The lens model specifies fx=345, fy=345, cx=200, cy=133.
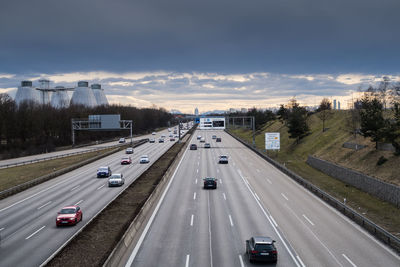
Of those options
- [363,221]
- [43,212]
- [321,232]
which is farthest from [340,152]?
[43,212]

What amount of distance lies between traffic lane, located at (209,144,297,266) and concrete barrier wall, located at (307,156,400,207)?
1154cm

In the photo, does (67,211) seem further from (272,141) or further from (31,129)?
(31,129)

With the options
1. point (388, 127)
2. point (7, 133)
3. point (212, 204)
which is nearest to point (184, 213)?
point (212, 204)

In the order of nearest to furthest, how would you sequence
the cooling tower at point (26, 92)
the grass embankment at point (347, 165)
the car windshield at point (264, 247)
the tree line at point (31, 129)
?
the car windshield at point (264, 247), the grass embankment at point (347, 165), the tree line at point (31, 129), the cooling tower at point (26, 92)

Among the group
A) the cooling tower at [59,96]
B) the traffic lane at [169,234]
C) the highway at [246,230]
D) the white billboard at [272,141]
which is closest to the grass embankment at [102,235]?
the highway at [246,230]

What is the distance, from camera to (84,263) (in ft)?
51.3

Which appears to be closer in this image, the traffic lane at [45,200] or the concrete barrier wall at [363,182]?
the traffic lane at [45,200]

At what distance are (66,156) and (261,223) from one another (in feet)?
196

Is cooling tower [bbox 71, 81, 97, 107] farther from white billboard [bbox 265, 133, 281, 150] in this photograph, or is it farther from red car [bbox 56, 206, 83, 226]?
red car [bbox 56, 206, 83, 226]

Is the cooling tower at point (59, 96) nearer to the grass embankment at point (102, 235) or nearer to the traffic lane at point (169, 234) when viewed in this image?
the grass embankment at point (102, 235)

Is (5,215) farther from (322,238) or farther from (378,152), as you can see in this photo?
(378,152)

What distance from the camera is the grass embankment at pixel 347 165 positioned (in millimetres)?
27234

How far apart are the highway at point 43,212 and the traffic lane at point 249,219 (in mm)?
10358

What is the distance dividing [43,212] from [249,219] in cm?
1571
